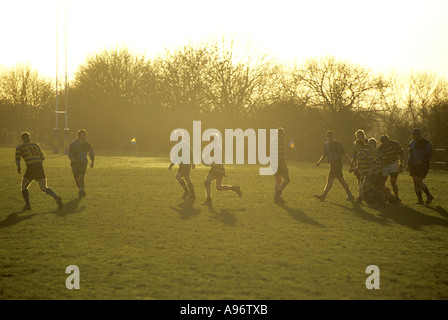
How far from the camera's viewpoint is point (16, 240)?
9.33m

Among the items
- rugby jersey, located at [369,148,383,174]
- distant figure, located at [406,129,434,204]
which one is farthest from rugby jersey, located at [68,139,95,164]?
distant figure, located at [406,129,434,204]

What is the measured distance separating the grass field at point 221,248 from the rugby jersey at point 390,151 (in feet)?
4.28

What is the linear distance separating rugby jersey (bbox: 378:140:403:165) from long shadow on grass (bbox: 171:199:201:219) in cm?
514

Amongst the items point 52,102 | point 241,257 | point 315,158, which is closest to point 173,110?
point 315,158

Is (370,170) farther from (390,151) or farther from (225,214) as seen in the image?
(225,214)

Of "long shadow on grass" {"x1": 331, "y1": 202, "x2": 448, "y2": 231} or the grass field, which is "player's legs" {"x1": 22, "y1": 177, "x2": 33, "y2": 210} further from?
"long shadow on grass" {"x1": 331, "y1": 202, "x2": 448, "y2": 231}

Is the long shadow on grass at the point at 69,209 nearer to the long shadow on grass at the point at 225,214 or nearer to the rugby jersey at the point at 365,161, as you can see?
the long shadow on grass at the point at 225,214

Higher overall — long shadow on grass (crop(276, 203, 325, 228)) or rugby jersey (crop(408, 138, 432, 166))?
rugby jersey (crop(408, 138, 432, 166))

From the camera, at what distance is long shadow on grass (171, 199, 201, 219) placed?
1267cm

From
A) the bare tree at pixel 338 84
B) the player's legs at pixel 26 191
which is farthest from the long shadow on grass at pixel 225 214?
the bare tree at pixel 338 84

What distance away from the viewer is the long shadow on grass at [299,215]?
11.6 m

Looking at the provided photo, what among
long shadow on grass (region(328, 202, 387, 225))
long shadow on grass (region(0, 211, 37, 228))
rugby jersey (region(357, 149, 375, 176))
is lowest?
long shadow on grass (region(328, 202, 387, 225))
